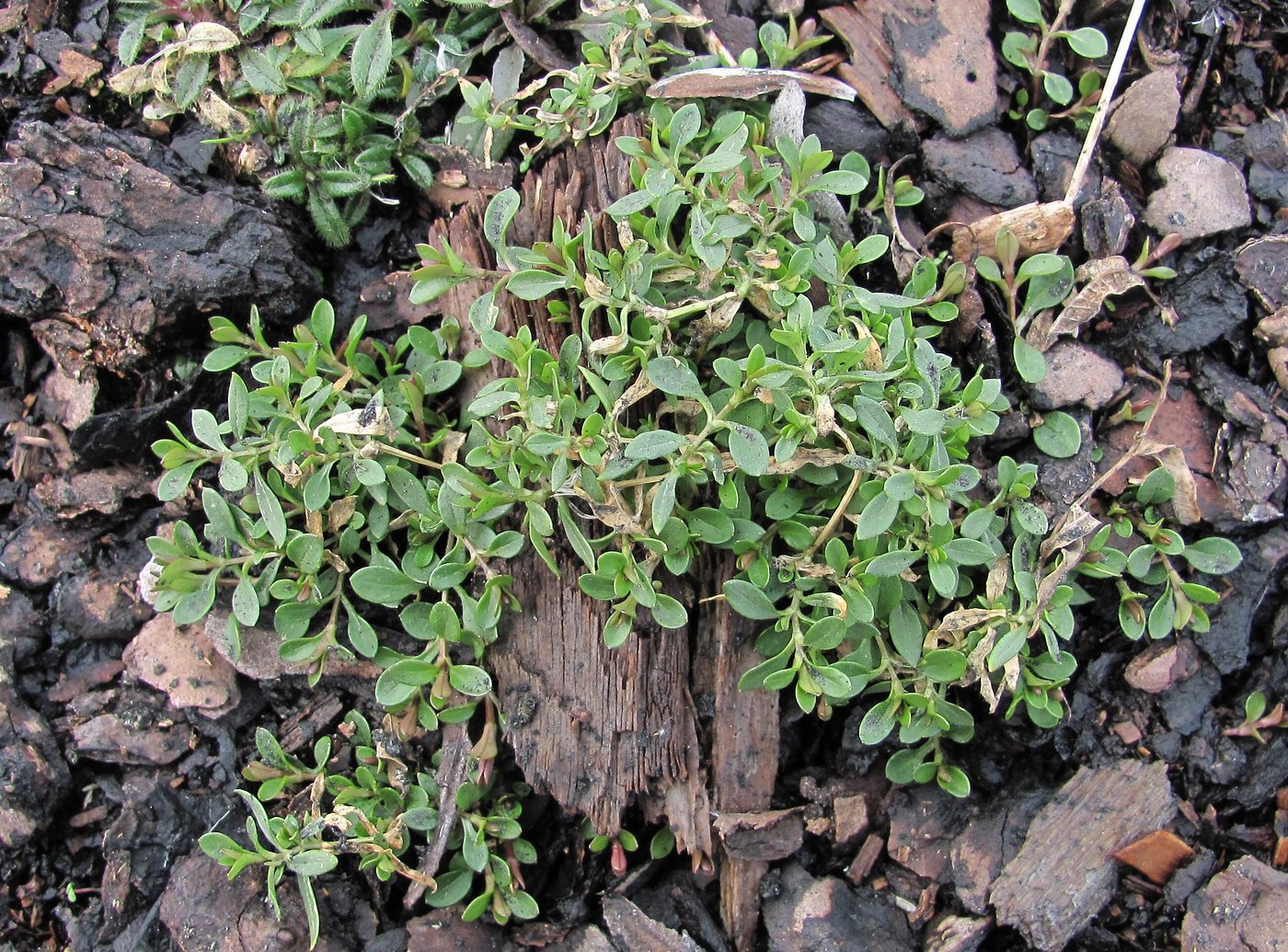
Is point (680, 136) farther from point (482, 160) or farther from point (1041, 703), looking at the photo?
point (1041, 703)

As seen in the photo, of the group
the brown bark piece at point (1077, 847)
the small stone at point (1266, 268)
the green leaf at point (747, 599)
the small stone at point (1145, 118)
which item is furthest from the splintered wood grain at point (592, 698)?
the small stone at point (1266, 268)

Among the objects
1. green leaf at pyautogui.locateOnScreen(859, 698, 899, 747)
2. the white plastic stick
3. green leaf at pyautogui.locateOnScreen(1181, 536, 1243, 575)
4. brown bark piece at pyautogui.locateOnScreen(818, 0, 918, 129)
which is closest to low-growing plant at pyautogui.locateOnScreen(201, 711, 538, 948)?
green leaf at pyautogui.locateOnScreen(859, 698, 899, 747)

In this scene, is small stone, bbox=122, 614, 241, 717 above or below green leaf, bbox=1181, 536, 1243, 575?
below

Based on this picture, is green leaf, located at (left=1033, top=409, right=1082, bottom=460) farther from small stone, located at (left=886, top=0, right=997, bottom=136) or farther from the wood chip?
the wood chip

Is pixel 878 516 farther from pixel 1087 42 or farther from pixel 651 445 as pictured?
pixel 1087 42

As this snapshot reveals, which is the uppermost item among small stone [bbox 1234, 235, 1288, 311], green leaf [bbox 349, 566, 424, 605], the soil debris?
small stone [bbox 1234, 235, 1288, 311]

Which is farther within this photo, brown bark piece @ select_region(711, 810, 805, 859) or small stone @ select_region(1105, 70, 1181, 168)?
small stone @ select_region(1105, 70, 1181, 168)

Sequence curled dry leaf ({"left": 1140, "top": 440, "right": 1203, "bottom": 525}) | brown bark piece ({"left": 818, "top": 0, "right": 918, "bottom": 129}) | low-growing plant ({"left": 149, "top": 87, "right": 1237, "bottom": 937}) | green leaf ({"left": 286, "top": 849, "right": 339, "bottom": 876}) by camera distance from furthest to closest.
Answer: brown bark piece ({"left": 818, "top": 0, "right": 918, "bottom": 129}) → curled dry leaf ({"left": 1140, "top": 440, "right": 1203, "bottom": 525}) → green leaf ({"left": 286, "top": 849, "right": 339, "bottom": 876}) → low-growing plant ({"left": 149, "top": 87, "right": 1237, "bottom": 937})

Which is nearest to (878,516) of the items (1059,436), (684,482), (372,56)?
(684,482)
